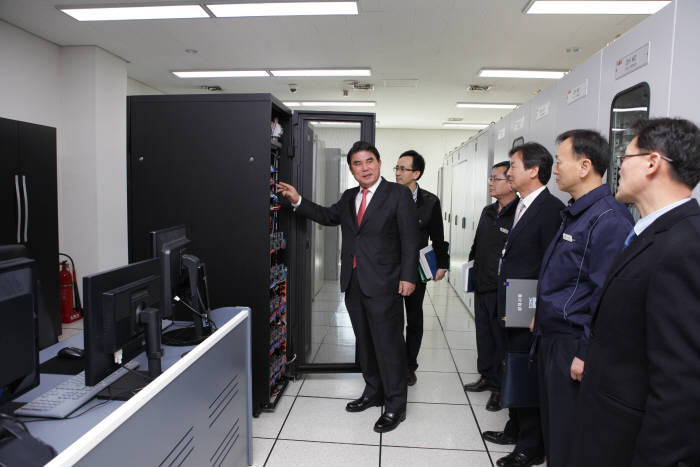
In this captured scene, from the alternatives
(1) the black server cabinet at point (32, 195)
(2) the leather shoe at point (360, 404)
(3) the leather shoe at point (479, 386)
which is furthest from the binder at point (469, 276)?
(1) the black server cabinet at point (32, 195)

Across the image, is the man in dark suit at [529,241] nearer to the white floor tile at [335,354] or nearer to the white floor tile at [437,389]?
the white floor tile at [437,389]

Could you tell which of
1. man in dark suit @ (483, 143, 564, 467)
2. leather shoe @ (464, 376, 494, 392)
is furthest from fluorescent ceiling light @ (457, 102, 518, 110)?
man in dark suit @ (483, 143, 564, 467)

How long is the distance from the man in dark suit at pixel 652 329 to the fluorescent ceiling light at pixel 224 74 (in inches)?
240

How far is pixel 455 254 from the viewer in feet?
20.9

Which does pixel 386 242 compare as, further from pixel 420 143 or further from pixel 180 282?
pixel 420 143

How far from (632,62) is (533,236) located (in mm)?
Result: 887

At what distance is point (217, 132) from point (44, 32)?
385 cm

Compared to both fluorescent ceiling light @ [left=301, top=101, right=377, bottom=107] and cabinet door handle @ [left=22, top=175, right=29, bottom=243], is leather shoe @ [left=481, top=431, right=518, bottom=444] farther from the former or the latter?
fluorescent ceiling light @ [left=301, top=101, right=377, bottom=107]

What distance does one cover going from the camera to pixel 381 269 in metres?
2.59

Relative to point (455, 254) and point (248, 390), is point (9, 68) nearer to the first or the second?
point (248, 390)

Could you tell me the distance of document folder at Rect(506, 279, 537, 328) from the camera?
2049 millimetres

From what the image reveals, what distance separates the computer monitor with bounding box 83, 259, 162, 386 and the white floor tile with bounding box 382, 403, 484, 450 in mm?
1568

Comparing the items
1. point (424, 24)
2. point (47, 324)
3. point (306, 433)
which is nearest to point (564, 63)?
point (424, 24)

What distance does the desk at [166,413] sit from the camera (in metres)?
1.11
